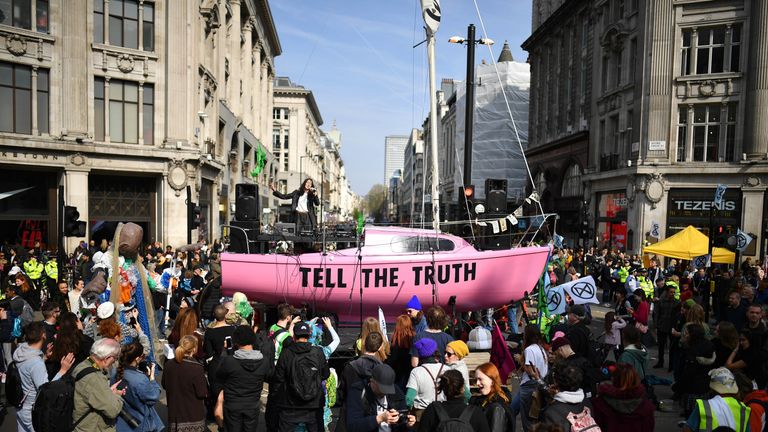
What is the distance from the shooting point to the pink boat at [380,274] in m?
11.3

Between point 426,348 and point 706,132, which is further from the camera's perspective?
point 706,132

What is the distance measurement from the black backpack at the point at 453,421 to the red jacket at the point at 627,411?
154 cm

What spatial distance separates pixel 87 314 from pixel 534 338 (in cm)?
737

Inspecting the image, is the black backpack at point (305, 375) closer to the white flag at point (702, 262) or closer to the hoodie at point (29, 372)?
the hoodie at point (29, 372)

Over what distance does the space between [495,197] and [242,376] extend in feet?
32.7

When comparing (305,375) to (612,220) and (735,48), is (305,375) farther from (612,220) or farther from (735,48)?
(735,48)

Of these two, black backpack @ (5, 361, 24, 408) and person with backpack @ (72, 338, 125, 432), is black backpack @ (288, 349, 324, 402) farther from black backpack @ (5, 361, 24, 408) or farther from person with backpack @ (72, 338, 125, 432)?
black backpack @ (5, 361, 24, 408)

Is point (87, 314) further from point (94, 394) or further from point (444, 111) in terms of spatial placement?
point (444, 111)

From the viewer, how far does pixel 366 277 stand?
11.3 meters

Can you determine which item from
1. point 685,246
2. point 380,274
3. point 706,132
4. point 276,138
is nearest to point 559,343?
point 380,274

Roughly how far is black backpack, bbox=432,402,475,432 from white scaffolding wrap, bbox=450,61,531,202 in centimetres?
4702

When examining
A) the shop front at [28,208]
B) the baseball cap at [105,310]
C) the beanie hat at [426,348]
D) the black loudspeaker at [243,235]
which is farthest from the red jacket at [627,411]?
the shop front at [28,208]

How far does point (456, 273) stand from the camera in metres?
11.5

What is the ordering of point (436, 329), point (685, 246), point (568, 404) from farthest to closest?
point (685, 246) < point (436, 329) < point (568, 404)
